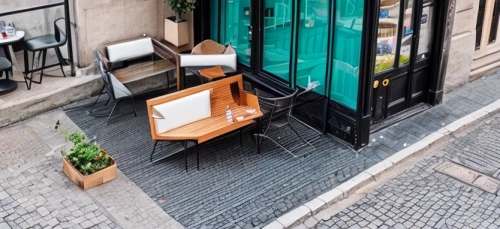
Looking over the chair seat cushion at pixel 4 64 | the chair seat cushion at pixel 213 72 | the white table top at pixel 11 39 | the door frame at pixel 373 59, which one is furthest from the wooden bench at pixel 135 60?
the door frame at pixel 373 59

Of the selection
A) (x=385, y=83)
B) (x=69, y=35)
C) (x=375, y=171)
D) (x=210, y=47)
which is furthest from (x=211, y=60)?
(x=375, y=171)

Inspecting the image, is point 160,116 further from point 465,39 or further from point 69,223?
point 465,39

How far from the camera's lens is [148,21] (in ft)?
38.0

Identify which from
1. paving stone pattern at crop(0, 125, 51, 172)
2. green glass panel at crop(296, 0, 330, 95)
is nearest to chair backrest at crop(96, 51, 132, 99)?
paving stone pattern at crop(0, 125, 51, 172)

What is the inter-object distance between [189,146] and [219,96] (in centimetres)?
84

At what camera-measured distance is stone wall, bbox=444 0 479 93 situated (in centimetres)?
1108

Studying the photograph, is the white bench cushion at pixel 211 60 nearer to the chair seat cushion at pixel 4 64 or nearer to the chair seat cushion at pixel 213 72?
the chair seat cushion at pixel 213 72

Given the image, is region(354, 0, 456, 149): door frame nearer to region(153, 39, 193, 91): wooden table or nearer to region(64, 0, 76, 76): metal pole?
region(153, 39, 193, 91): wooden table

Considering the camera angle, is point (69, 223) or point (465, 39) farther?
point (465, 39)

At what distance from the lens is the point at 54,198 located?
8.52 meters

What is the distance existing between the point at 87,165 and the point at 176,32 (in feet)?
11.7

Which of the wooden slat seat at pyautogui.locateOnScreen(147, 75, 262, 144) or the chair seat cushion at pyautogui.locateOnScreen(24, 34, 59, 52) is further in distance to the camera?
the chair seat cushion at pyautogui.locateOnScreen(24, 34, 59, 52)

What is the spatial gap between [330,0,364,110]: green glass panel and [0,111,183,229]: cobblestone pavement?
125 inches

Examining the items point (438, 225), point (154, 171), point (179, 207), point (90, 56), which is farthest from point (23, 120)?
point (438, 225)
